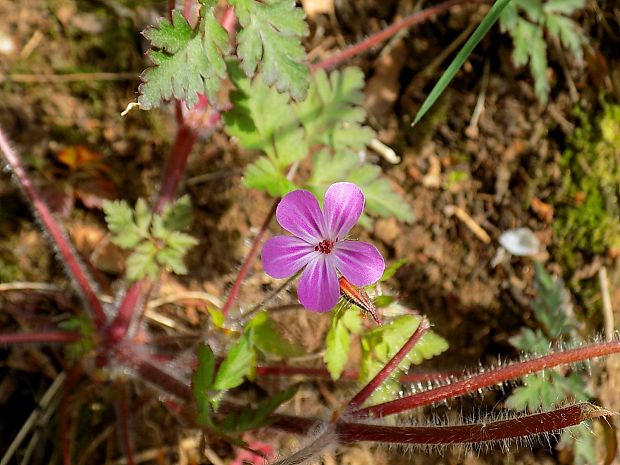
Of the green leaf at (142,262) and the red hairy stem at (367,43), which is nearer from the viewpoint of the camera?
the green leaf at (142,262)

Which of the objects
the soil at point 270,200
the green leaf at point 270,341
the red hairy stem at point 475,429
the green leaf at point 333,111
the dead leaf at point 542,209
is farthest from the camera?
the dead leaf at point 542,209

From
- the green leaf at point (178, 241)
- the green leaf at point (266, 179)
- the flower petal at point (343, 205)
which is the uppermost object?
the green leaf at point (266, 179)

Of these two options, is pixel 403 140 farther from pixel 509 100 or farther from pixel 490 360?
pixel 490 360

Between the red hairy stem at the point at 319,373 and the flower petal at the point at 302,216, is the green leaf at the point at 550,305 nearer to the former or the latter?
the red hairy stem at the point at 319,373

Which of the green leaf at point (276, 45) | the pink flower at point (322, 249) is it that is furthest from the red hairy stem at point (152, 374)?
the green leaf at point (276, 45)

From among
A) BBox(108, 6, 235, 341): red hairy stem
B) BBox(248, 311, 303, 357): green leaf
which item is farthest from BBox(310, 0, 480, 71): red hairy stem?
BBox(248, 311, 303, 357): green leaf

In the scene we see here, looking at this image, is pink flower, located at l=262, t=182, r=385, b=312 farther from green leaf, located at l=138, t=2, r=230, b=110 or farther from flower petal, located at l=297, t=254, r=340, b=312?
green leaf, located at l=138, t=2, r=230, b=110
